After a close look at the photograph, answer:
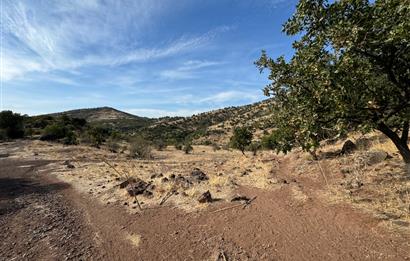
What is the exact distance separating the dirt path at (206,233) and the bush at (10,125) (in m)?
43.4

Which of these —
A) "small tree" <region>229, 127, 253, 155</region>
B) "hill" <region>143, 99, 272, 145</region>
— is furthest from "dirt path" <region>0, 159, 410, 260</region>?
"hill" <region>143, 99, 272, 145</region>

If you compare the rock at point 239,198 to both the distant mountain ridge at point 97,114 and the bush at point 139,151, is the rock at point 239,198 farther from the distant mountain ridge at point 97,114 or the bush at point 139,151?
the distant mountain ridge at point 97,114

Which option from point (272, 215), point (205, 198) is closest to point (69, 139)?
point (205, 198)

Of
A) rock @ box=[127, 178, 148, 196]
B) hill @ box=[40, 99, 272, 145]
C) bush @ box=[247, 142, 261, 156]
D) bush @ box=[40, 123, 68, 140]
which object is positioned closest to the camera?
rock @ box=[127, 178, 148, 196]

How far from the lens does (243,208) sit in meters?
9.34

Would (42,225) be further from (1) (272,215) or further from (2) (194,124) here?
(2) (194,124)

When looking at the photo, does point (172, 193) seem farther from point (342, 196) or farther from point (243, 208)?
point (342, 196)

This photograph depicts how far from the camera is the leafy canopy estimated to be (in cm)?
617

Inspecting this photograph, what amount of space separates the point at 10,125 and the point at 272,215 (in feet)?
174

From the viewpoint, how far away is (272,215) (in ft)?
28.1

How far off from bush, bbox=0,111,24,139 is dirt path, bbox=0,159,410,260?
4340 cm

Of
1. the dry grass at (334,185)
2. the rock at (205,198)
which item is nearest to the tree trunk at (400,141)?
the dry grass at (334,185)

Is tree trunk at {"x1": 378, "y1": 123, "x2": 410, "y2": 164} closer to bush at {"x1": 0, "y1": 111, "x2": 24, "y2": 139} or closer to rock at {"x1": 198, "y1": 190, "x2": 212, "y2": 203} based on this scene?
rock at {"x1": 198, "y1": 190, "x2": 212, "y2": 203}

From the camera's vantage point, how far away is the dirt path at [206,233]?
635 cm
